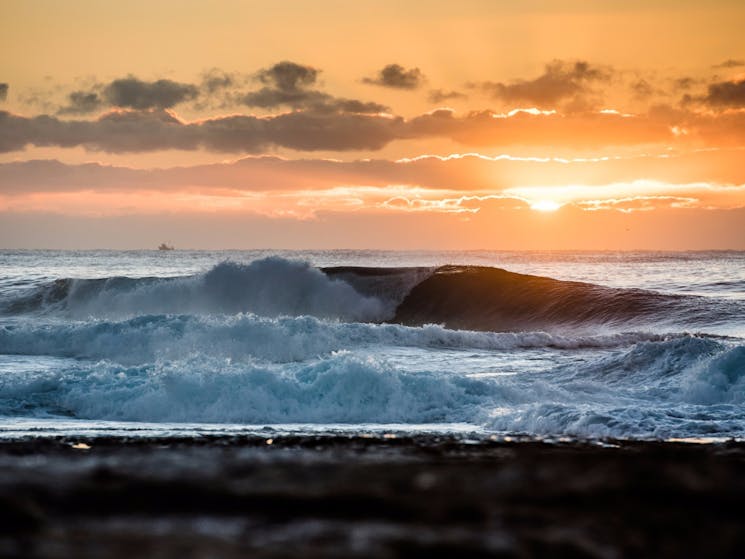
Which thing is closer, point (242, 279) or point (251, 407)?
point (251, 407)

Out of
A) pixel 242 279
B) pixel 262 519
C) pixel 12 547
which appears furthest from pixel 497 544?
pixel 242 279

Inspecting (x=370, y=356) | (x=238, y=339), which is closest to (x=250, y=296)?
(x=238, y=339)

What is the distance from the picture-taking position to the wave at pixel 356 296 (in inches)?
1305

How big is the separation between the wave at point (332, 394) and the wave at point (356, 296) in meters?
17.5

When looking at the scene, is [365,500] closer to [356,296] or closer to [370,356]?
[370,356]

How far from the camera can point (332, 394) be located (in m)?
13.8

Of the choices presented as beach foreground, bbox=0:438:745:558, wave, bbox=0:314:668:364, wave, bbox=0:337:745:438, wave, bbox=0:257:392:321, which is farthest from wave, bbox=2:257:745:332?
beach foreground, bbox=0:438:745:558

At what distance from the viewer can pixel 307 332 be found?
24.1 metres

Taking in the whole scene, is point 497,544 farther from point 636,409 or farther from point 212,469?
point 636,409

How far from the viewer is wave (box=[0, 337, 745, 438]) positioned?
1302 centimetres

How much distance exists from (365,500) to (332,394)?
25.2 feet

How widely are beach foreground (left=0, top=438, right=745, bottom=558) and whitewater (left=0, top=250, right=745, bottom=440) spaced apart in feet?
7.18

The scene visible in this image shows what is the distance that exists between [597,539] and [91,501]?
340 cm

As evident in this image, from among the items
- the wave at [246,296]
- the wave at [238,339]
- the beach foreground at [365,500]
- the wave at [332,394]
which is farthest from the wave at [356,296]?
the beach foreground at [365,500]
